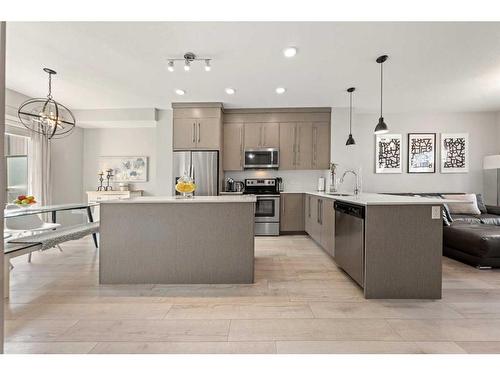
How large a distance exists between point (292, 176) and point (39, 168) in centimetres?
495

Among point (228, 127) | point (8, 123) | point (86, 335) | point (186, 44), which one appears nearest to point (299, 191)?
point (228, 127)

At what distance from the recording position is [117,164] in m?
5.82

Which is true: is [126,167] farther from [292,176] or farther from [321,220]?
[321,220]

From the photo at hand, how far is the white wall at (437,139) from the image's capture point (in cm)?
509

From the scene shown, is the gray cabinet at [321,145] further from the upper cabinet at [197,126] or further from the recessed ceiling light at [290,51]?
the recessed ceiling light at [290,51]

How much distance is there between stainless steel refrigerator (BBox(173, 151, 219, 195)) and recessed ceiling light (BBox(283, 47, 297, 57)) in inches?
93.7

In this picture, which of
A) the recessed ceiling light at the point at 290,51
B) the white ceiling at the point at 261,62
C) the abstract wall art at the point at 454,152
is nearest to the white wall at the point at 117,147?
the white ceiling at the point at 261,62

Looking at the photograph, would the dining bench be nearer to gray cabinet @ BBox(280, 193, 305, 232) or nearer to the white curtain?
the white curtain

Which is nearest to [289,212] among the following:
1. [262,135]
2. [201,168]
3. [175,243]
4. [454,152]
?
[262,135]

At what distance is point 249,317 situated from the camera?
6.04ft

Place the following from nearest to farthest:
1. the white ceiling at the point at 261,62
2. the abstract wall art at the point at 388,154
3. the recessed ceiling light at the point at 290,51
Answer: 1. the white ceiling at the point at 261,62
2. the recessed ceiling light at the point at 290,51
3. the abstract wall art at the point at 388,154

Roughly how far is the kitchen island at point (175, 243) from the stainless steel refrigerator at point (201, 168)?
2.26 m

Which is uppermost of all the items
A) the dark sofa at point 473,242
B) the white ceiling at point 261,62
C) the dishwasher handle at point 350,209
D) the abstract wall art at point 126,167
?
the white ceiling at point 261,62
